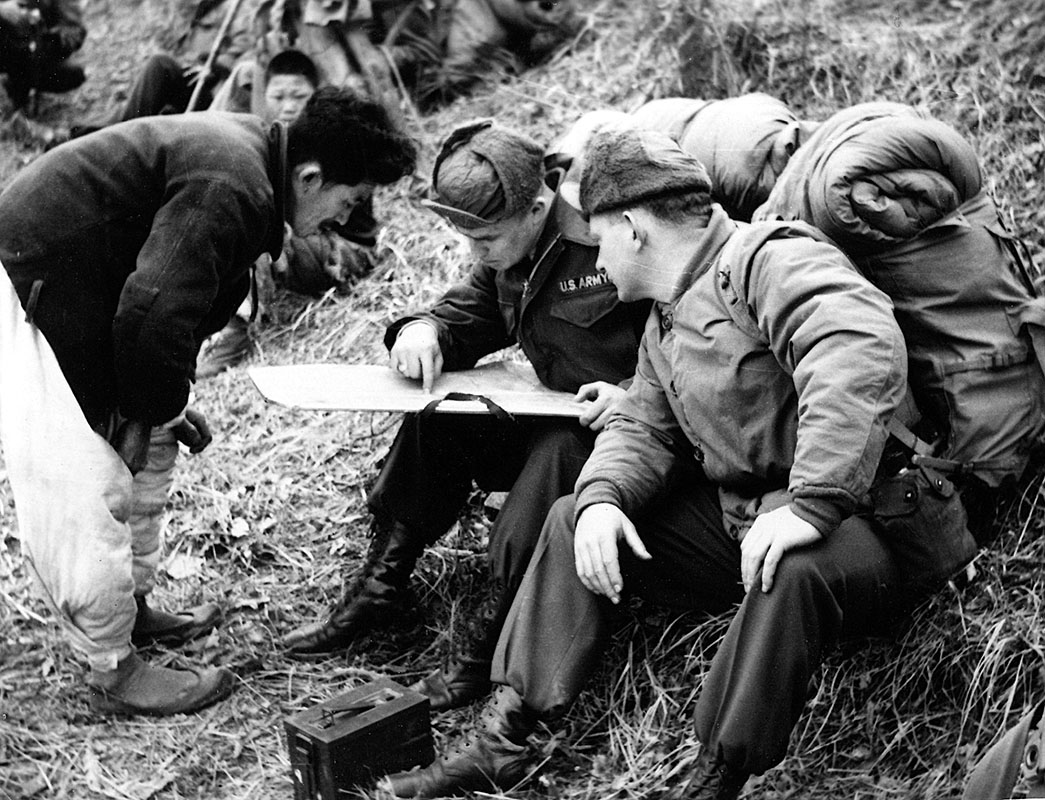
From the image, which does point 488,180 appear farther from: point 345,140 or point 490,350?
point 490,350

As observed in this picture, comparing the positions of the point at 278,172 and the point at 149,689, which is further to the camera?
the point at 149,689

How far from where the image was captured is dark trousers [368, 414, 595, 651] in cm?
338

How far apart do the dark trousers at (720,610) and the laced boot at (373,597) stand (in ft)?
2.83

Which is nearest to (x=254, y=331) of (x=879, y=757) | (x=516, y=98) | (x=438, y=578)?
(x=516, y=98)

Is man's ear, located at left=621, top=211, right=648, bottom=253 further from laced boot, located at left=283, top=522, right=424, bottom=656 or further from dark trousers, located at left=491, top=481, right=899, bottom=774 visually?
laced boot, located at left=283, top=522, right=424, bottom=656

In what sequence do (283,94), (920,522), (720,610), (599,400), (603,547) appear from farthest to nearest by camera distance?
(283,94) → (599,400) → (720,610) → (603,547) → (920,522)

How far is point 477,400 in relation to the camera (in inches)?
138

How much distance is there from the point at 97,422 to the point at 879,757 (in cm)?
236

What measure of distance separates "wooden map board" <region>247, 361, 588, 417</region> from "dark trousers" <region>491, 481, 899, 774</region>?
0.46 meters

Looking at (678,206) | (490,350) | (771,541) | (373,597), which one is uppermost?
(678,206)

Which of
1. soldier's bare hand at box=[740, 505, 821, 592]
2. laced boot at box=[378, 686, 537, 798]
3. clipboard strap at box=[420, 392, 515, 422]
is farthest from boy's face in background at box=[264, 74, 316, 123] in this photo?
soldier's bare hand at box=[740, 505, 821, 592]

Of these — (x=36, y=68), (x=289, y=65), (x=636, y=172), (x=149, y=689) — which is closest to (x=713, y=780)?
(x=636, y=172)

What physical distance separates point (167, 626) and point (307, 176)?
163cm

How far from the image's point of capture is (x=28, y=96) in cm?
880
